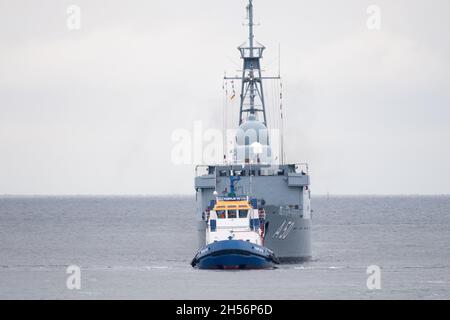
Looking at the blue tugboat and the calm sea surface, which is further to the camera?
the blue tugboat

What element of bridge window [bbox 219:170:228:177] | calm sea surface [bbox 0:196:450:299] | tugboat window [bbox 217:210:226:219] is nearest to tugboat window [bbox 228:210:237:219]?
tugboat window [bbox 217:210:226:219]

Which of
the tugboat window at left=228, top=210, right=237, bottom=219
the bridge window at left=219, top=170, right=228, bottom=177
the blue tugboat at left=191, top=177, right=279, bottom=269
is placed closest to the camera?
the blue tugboat at left=191, top=177, right=279, bottom=269

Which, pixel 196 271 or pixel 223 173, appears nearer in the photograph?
pixel 196 271

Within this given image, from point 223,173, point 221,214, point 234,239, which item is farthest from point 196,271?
point 223,173

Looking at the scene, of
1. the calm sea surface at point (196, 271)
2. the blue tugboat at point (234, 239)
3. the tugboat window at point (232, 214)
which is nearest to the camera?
the calm sea surface at point (196, 271)

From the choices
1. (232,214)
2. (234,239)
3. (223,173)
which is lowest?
(234,239)

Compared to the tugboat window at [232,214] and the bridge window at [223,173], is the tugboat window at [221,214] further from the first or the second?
the bridge window at [223,173]

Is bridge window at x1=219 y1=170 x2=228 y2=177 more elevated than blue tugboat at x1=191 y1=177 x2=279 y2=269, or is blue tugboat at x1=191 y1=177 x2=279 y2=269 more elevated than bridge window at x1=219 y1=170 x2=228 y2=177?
bridge window at x1=219 y1=170 x2=228 y2=177

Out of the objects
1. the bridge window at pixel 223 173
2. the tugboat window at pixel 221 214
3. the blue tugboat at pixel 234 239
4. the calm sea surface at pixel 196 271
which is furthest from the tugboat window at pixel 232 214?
the bridge window at pixel 223 173

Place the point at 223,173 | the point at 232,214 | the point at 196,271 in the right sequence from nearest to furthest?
the point at 196,271, the point at 232,214, the point at 223,173

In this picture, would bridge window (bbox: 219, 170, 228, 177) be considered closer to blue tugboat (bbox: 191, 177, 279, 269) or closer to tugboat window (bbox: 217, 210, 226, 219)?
blue tugboat (bbox: 191, 177, 279, 269)

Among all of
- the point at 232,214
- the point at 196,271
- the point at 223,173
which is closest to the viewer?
the point at 196,271

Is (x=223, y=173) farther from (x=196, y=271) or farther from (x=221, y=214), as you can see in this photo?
(x=196, y=271)

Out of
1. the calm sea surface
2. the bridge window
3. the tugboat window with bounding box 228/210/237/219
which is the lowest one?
the calm sea surface
